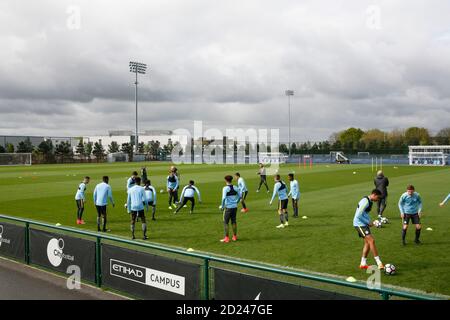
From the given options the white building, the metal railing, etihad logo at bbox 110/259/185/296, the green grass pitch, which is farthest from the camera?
the white building

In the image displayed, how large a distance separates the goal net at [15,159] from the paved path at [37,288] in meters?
77.2

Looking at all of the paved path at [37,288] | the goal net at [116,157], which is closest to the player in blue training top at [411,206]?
the paved path at [37,288]

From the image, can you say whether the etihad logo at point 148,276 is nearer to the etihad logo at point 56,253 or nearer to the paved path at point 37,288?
the paved path at point 37,288

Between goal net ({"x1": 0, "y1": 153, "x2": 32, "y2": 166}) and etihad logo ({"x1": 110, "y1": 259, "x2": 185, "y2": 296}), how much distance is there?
79630mm

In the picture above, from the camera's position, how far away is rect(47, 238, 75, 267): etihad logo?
32.6ft

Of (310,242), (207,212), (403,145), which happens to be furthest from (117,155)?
(310,242)

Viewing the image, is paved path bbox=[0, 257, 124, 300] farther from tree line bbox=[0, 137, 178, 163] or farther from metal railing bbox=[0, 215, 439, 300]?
tree line bbox=[0, 137, 178, 163]

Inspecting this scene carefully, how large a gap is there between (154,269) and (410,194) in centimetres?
827

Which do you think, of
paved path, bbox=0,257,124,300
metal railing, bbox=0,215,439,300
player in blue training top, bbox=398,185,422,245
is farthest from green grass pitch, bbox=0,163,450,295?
paved path, bbox=0,257,124,300

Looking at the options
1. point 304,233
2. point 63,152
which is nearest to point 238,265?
point 304,233

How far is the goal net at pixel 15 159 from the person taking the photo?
7925 centimetres

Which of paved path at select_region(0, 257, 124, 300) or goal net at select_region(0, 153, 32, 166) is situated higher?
goal net at select_region(0, 153, 32, 166)
